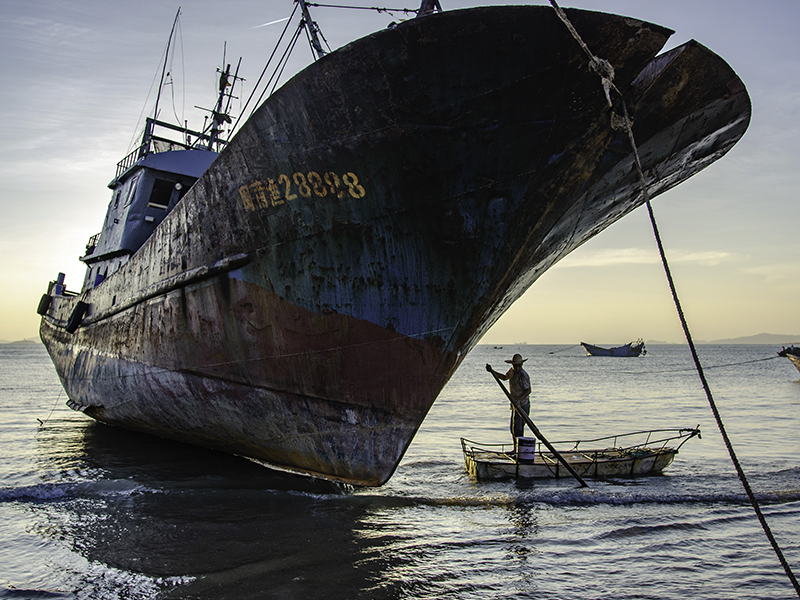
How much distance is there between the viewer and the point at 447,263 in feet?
15.1

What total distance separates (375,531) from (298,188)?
345 centimetres

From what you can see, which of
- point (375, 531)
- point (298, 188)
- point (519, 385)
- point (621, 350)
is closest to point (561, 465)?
point (519, 385)

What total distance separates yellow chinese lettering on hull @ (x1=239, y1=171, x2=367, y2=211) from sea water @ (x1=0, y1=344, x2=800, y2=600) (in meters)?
3.22

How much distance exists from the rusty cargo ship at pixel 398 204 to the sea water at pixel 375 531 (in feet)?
2.55

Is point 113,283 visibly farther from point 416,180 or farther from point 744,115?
point 744,115

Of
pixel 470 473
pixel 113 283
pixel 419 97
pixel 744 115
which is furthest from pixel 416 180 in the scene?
pixel 113 283

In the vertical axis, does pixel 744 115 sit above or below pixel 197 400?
above

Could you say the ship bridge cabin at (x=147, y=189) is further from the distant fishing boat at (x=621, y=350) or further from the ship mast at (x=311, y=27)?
the distant fishing boat at (x=621, y=350)

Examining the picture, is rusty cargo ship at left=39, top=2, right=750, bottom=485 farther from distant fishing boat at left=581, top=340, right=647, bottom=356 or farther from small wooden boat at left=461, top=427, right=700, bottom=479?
distant fishing boat at left=581, top=340, right=647, bottom=356

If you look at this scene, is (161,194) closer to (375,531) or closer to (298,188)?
(298,188)

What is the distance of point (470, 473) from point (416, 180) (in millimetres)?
5028

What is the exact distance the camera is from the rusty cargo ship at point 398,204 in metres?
3.98

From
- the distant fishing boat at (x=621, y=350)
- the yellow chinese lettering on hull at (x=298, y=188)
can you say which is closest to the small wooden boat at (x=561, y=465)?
the yellow chinese lettering on hull at (x=298, y=188)

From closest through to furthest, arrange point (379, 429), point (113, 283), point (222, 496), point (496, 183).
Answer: point (496, 183) → point (379, 429) → point (222, 496) → point (113, 283)
